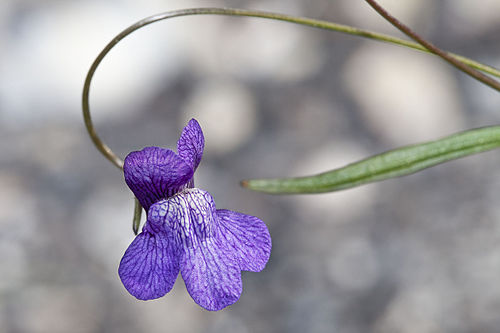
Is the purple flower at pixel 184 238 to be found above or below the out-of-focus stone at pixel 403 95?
below

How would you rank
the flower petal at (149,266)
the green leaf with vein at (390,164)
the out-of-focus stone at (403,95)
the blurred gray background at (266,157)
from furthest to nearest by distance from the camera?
the out-of-focus stone at (403,95)
the blurred gray background at (266,157)
the green leaf with vein at (390,164)
the flower petal at (149,266)

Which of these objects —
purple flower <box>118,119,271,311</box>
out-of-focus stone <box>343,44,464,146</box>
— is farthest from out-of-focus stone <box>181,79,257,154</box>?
purple flower <box>118,119,271,311</box>

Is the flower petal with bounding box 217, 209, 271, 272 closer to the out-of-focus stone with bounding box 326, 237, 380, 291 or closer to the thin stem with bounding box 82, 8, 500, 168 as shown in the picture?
the thin stem with bounding box 82, 8, 500, 168

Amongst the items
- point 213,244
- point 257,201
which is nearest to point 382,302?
point 257,201

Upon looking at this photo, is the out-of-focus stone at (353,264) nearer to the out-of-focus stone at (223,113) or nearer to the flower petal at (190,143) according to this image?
the out-of-focus stone at (223,113)

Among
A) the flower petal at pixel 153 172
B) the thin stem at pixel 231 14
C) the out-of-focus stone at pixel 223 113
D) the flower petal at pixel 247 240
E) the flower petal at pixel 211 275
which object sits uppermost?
the out-of-focus stone at pixel 223 113

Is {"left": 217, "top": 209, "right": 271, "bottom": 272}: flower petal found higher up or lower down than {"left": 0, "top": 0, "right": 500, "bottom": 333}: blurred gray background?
lower down

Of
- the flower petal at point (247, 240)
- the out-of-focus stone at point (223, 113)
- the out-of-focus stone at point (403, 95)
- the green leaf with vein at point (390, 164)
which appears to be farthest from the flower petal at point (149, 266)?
the out-of-focus stone at point (403, 95)
